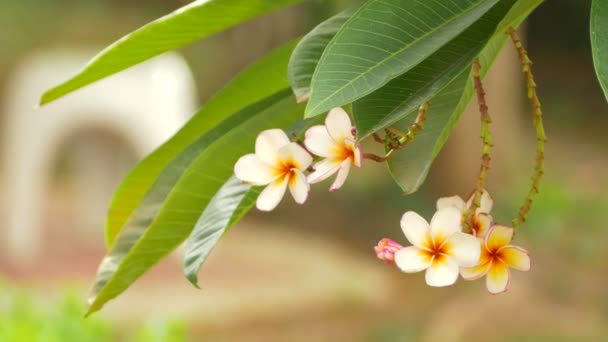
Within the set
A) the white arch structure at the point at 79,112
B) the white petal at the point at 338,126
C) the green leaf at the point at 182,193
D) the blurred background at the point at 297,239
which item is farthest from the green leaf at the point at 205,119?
the white arch structure at the point at 79,112

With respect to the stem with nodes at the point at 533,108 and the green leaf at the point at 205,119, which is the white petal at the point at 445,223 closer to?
the stem with nodes at the point at 533,108

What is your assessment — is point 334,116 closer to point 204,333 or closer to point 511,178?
point 204,333

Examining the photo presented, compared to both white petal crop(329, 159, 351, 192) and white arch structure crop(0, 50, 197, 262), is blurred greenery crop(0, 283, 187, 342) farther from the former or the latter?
white arch structure crop(0, 50, 197, 262)

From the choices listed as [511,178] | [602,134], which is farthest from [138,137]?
[602,134]

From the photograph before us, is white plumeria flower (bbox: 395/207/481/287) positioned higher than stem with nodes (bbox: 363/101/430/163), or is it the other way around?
stem with nodes (bbox: 363/101/430/163)

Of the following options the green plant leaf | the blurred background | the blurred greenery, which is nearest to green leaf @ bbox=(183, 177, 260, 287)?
the green plant leaf

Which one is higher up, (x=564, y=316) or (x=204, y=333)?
(x=564, y=316)
